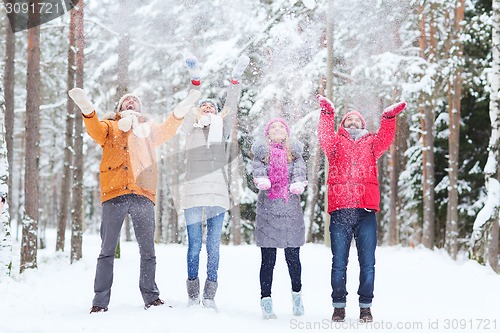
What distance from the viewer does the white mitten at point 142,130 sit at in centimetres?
550

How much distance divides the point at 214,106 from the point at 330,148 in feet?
4.31

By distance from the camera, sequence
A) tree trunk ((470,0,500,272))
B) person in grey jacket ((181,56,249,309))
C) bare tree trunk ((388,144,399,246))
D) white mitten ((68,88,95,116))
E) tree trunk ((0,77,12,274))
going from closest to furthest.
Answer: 1. white mitten ((68,88,95,116))
2. person in grey jacket ((181,56,249,309))
3. tree trunk ((0,77,12,274))
4. tree trunk ((470,0,500,272))
5. bare tree trunk ((388,144,399,246))

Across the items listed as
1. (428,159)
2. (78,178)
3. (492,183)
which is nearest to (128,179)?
(492,183)

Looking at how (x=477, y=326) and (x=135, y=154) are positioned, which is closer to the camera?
(x=477, y=326)

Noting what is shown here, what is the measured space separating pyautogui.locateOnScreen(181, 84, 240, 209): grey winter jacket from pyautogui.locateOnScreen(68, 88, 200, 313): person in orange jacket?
0.26 meters

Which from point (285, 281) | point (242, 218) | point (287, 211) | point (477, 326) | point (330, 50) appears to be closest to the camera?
point (477, 326)

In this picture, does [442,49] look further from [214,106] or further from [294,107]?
[214,106]

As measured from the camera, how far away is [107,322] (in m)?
4.63

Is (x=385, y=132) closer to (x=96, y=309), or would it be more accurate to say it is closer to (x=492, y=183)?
(x=96, y=309)

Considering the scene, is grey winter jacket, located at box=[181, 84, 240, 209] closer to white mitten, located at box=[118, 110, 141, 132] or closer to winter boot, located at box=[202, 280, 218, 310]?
white mitten, located at box=[118, 110, 141, 132]

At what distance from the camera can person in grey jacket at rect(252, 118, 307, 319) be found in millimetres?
5289

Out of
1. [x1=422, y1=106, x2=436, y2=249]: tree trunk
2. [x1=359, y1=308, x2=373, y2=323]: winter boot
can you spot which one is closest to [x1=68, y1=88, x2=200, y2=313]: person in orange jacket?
[x1=359, y1=308, x2=373, y2=323]: winter boot

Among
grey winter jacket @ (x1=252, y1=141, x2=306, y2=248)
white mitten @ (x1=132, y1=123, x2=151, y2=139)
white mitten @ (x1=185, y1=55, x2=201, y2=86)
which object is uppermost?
white mitten @ (x1=185, y1=55, x2=201, y2=86)

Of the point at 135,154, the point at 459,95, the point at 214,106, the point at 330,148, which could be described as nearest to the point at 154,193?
the point at 135,154
